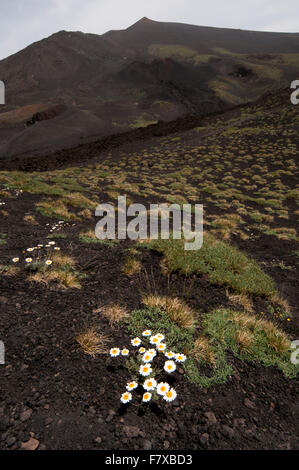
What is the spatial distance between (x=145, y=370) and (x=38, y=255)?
360 centimetres

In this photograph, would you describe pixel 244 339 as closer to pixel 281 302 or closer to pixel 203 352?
pixel 203 352

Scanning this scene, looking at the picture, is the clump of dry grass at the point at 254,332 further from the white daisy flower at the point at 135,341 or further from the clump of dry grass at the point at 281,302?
the white daisy flower at the point at 135,341

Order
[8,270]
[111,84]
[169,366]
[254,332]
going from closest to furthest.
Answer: [169,366]
[254,332]
[8,270]
[111,84]

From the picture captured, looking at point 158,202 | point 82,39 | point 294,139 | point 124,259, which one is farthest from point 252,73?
point 124,259

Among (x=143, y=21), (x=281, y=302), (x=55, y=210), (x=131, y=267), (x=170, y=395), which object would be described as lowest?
(x=281, y=302)

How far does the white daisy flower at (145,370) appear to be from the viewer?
9.67 feet

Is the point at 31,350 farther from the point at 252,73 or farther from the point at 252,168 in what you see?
the point at 252,73

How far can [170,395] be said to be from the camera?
281 centimetres

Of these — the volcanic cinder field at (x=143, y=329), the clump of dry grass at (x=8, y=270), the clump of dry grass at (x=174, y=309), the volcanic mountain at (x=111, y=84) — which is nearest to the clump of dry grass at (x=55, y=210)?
the volcanic cinder field at (x=143, y=329)

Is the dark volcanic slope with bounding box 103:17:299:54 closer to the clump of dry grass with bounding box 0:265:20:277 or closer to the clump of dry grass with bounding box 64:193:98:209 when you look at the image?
the clump of dry grass with bounding box 64:193:98:209

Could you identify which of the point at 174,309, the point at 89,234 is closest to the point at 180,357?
the point at 174,309

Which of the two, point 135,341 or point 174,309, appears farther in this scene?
point 174,309

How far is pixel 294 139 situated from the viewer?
34844 millimetres

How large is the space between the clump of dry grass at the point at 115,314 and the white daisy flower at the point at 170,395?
1.31m
